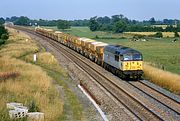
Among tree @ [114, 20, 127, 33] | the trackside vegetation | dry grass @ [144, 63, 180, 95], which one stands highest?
the trackside vegetation

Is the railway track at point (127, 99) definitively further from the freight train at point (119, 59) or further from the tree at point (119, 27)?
the tree at point (119, 27)

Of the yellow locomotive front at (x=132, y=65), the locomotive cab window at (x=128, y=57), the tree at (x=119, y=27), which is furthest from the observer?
the tree at (x=119, y=27)

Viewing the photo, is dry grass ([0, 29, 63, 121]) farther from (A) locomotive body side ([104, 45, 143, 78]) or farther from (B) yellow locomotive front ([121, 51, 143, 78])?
(B) yellow locomotive front ([121, 51, 143, 78])

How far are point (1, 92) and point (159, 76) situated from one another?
14453 mm

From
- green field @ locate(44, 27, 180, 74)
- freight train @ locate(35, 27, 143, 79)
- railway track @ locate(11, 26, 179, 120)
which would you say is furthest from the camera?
green field @ locate(44, 27, 180, 74)

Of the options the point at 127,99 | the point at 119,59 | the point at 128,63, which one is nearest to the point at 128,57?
the point at 128,63

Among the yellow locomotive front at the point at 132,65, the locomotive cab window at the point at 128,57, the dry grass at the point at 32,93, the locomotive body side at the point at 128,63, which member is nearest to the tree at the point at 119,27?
the locomotive body side at the point at 128,63

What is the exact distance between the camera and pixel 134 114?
21312 millimetres

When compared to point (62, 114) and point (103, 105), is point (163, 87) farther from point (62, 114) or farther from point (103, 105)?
point (62, 114)

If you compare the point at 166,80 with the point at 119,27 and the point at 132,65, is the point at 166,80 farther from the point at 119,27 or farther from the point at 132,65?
the point at 119,27

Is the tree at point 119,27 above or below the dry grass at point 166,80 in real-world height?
below

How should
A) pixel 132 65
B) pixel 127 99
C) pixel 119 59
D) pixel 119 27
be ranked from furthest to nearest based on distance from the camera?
pixel 119 27, pixel 119 59, pixel 132 65, pixel 127 99

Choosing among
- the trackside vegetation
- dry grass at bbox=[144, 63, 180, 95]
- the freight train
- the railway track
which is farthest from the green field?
the trackside vegetation

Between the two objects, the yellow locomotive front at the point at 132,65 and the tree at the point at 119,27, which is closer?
the yellow locomotive front at the point at 132,65
